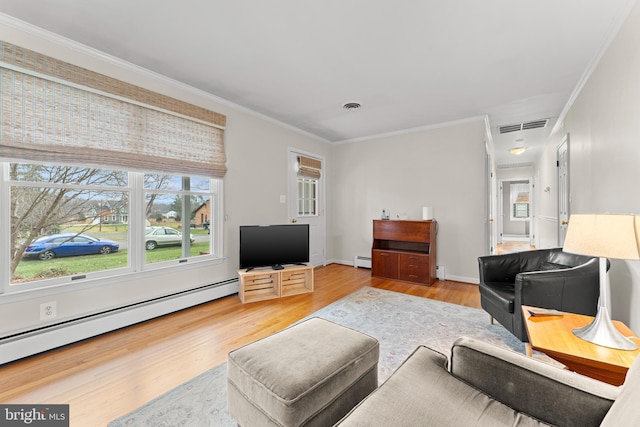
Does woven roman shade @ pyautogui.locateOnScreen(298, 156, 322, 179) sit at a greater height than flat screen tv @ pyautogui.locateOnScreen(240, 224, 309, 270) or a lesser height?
greater

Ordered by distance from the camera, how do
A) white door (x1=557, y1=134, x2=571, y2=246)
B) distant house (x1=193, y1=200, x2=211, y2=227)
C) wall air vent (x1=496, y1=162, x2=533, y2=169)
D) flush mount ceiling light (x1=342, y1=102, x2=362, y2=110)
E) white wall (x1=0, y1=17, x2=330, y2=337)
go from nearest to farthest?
white wall (x1=0, y1=17, x2=330, y2=337) → distant house (x1=193, y1=200, x2=211, y2=227) → flush mount ceiling light (x1=342, y1=102, x2=362, y2=110) → white door (x1=557, y1=134, x2=571, y2=246) → wall air vent (x1=496, y1=162, x2=533, y2=169)

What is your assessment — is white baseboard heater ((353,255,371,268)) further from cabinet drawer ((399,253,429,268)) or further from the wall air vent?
the wall air vent

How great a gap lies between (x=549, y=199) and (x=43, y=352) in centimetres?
783

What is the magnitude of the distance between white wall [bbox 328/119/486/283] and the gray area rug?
1448 mm

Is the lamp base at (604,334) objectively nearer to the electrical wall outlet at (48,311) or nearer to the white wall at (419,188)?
the white wall at (419,188)

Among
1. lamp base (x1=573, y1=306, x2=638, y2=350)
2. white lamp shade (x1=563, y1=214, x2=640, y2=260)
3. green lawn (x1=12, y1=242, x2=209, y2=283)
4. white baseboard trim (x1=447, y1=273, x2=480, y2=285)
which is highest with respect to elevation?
white lamp shade (x1=563, y1=214, x2=640, y2=260)

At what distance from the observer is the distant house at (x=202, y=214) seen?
341cm

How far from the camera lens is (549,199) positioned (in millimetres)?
5473

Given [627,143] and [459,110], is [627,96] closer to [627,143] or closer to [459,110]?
[627,143]

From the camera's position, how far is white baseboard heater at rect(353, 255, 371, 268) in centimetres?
532

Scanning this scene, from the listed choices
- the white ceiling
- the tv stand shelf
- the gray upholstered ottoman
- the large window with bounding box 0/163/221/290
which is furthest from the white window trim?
the gray upholstered ottoman

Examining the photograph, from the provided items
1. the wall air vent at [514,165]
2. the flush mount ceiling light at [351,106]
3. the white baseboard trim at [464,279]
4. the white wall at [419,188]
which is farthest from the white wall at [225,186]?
the wall air vent at [514,165]

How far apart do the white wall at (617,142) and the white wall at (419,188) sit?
4.39ft

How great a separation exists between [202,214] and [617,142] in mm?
4192
